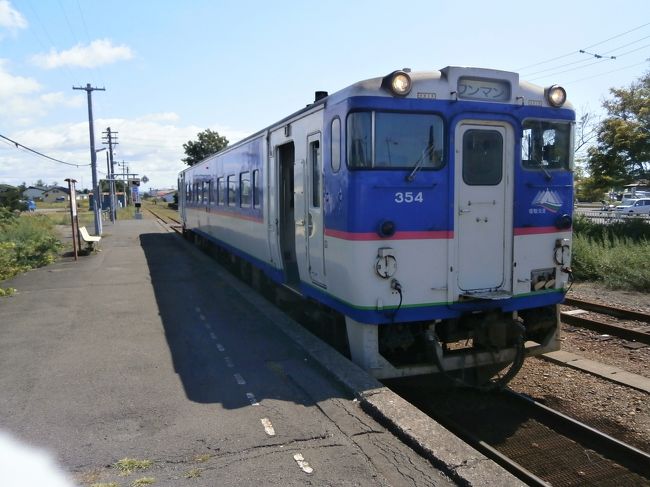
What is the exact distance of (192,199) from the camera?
Result: 747 inches

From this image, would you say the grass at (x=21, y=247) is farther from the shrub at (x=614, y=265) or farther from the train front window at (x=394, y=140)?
the shrub at (x=614, y=265)

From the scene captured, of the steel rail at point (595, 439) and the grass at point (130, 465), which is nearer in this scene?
the grass at point (130, 465)

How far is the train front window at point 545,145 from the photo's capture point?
5730mm

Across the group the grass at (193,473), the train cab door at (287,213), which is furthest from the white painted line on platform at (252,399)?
the train cab door at (287,213)

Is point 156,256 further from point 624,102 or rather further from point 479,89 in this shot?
point 624,102

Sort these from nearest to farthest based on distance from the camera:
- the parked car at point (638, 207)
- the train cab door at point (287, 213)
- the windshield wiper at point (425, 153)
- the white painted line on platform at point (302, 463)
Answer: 1. the white painted line on platform at point (302, 463)
2. the windshield wiper at point (425, 153)
3. the train cab door at point (287, 213)
4. the parked car at point (638, 207)

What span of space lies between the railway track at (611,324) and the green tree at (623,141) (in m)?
10.9

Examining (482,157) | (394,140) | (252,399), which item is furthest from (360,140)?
(252,399)

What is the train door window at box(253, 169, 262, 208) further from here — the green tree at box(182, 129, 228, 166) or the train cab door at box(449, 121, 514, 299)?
the green tree at box(182, 129, 228, 166)

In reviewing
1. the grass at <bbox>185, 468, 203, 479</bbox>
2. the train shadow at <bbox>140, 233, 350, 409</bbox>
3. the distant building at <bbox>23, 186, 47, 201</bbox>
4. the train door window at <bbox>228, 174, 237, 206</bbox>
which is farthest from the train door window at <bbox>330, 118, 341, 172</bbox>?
the distant building at <bbox>23, 186, 47, 201</bbox>

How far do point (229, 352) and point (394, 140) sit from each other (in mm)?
3092

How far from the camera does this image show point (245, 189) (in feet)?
33.5

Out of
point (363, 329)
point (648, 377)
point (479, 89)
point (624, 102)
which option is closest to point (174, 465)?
point (363, 329)

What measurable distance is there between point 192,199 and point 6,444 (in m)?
15.4
